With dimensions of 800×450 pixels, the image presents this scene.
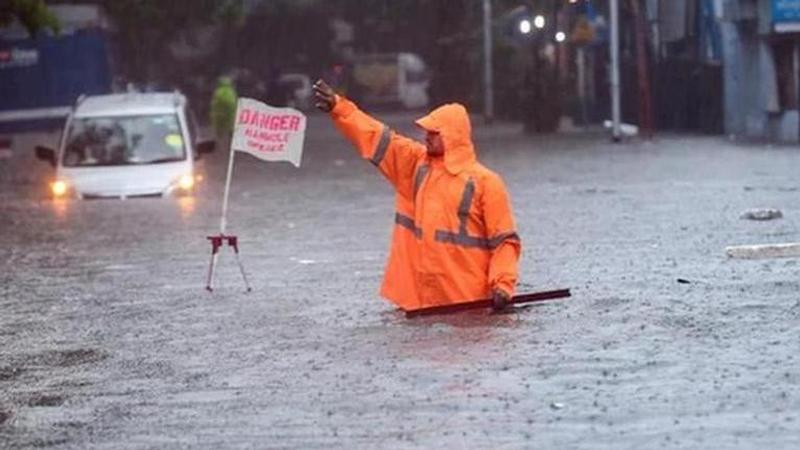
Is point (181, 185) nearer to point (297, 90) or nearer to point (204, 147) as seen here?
point (204, 147)

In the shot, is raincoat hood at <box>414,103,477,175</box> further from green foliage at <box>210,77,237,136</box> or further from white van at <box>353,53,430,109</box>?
white van at <box>353,53,430,109</box>

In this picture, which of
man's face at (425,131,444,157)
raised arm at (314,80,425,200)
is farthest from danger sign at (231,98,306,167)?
man's face at (425,131,444,157)

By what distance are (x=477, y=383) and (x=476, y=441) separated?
1.79m

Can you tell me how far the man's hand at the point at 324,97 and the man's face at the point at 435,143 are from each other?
607mm

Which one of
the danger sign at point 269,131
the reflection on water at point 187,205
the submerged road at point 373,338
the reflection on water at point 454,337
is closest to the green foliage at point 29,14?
the reflection on water at point 187,205

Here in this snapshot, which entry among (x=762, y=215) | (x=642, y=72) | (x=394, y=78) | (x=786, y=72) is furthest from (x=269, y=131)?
(x=394, y=78)

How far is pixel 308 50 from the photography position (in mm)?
86500

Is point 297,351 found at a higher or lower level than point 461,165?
lower

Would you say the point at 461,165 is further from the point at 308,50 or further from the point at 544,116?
the point at 308,50

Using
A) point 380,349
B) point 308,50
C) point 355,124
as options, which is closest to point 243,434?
point 380,349

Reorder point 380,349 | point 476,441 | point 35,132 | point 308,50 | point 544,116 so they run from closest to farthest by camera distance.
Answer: point 476,441
point 380,349
point 35,132
point 544,116
point 308,50

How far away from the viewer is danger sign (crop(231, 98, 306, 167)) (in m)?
17.2

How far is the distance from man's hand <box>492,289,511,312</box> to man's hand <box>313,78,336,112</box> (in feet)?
4.86

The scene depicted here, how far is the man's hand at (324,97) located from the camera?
14.0m
